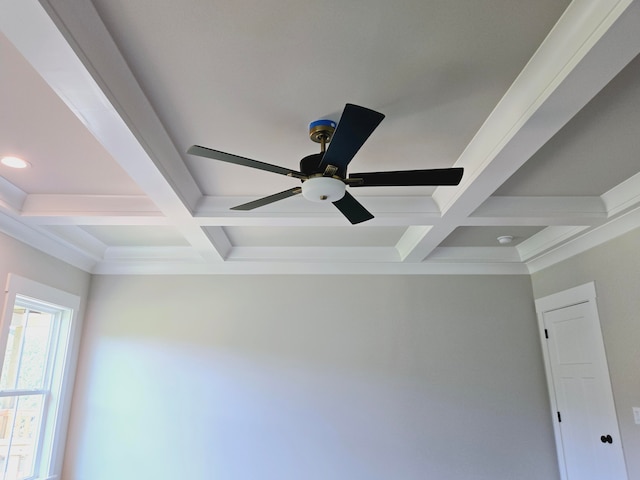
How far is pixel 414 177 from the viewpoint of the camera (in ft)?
6.16

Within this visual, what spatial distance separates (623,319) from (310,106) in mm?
2627

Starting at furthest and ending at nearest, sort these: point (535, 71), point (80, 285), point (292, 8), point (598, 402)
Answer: point (80, 285)
point (598, 402)
point (535, 71)
point (292, 8)

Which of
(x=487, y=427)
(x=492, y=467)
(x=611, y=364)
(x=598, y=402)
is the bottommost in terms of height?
(x=492, y=467)

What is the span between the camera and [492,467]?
A: 147 inches

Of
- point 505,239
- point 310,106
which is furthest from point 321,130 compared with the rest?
point 505,239

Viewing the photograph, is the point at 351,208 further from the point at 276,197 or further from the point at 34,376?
the point at 34,376

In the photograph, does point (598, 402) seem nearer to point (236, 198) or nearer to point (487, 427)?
point (487, 427)

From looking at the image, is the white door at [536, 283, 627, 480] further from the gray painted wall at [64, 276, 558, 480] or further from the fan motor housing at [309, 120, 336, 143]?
the fan motor housing at [309, 120, 336, 143]

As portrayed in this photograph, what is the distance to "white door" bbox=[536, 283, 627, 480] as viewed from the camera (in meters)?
3.18

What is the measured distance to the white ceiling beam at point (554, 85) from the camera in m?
1.42

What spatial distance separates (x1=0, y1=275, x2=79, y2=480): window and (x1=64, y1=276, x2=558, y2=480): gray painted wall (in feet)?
0.64

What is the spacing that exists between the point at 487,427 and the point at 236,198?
9.53ft

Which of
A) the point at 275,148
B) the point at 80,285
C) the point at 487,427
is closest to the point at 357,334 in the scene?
the point at 487,427

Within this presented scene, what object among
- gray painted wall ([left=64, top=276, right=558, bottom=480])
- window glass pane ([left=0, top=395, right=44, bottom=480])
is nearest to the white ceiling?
gray painted wall ([left=64, top=276, right=558, bottom=480])
